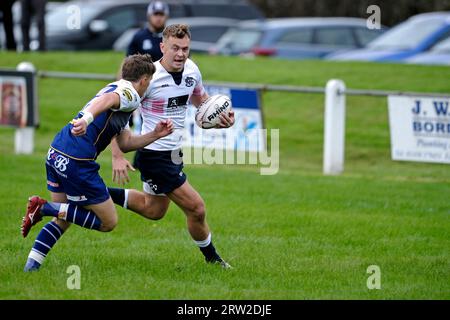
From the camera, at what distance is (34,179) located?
12.6 m

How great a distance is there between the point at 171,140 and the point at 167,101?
33 cm

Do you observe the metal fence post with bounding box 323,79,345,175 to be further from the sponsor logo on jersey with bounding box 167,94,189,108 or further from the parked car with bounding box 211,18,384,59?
the parked car with bounding box 211,18,384,59

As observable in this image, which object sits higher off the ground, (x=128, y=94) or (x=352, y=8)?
(x=352, y=8)

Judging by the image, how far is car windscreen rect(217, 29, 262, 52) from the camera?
23.2 m

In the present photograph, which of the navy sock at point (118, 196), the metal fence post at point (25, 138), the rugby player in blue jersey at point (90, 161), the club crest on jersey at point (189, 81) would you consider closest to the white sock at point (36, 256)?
the rugby player in blue jersey at point (90, 161)

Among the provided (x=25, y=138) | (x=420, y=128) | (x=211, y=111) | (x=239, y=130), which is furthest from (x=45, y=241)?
(x=25, y=138)

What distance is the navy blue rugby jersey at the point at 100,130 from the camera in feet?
24.0

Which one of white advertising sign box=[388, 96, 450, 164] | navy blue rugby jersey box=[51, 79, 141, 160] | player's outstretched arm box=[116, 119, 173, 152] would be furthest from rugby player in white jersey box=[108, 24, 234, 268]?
white advertising sign box=[388, 96, 450, 164]

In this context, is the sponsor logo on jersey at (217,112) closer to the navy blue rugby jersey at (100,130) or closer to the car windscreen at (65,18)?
the navy blue rugby jersey at (100,130)

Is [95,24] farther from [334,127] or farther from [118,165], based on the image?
[118,165]

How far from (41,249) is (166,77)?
1.73m

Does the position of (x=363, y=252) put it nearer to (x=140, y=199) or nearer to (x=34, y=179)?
(x=140, y=199)

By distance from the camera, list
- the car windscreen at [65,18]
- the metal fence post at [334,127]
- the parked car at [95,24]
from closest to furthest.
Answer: the metal fence post at [334,127] < the car windscreen at [65,18] < the parked car at [95,24]

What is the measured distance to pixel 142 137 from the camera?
750 cm
